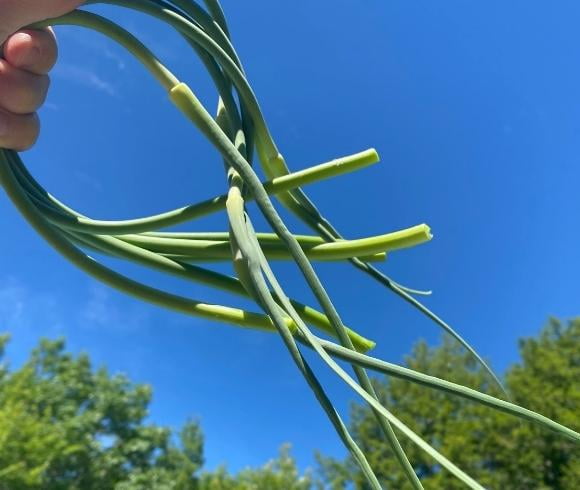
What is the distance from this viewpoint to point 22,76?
17.0 inches

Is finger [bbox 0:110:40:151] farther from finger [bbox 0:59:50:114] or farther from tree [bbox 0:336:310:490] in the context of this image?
tree [bbox 0:336:310:490]

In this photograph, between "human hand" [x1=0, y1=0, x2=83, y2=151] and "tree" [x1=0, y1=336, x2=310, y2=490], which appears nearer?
"human hand" [x1=0, y1=0, x2=83, y2=151]

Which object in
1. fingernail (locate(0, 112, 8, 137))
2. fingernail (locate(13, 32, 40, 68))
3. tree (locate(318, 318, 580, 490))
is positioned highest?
tree (locate(318, 318, 580, 490))

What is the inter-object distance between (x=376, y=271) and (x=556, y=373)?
8.37 m

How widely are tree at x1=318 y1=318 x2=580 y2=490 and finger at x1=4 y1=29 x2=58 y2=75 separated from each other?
7099 millimetres

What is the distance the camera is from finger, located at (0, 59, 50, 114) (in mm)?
427

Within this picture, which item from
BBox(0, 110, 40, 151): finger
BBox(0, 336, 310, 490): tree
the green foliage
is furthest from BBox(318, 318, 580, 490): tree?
BBox(0, 110, 40, 151): finger

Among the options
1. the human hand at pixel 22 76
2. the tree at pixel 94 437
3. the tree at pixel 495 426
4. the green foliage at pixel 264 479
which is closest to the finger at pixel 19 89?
the human hand at pixel 22 76

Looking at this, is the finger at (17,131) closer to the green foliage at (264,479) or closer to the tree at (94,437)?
the tree at (94,437)

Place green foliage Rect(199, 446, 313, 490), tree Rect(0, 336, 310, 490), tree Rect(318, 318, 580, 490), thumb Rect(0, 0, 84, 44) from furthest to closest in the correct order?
green foliage Rect(199, 446, 313, 490)
tree Rect(0, 336, 310, 490)
tree Rect(318, 318, 580, 490)
thumb Rect(0, 0, 84, 44)

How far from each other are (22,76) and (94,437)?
10.6 m

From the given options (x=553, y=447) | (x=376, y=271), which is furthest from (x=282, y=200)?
(x=553, y=447)

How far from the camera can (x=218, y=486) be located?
10820mm

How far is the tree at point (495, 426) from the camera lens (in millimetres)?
7238
